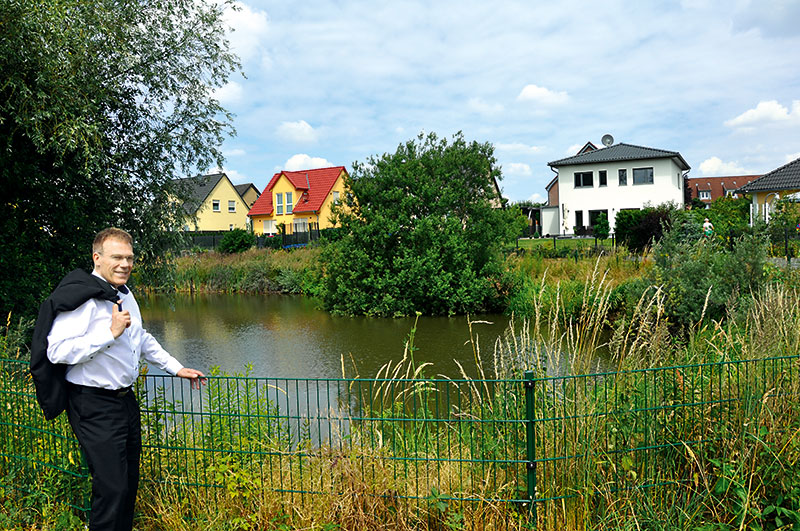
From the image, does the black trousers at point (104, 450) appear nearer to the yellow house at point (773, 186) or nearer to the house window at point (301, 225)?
the yellow house at point (773, 186)

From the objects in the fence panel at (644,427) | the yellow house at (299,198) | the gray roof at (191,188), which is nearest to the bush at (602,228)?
the yellow house at (299,198)

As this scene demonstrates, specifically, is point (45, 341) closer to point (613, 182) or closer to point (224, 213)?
point (613, 182)

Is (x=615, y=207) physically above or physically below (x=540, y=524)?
above

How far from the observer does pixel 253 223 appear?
5084 cm

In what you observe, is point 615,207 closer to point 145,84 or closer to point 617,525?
point 145,84

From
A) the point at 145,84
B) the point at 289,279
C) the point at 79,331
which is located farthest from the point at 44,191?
the point at 289,279

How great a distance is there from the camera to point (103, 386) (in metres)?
2.84

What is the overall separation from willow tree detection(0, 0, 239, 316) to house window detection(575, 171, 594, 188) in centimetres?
3155

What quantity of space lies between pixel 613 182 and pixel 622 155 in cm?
172

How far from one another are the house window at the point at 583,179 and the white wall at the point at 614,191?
20cm

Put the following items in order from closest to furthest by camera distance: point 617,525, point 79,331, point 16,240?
point 79,331
point 617,525
point 16,240

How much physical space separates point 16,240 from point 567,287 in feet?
37.7

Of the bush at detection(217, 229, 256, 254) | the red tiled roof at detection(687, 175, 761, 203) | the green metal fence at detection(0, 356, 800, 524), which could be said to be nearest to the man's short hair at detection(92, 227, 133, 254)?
the green metal fence at detection(0, 356, 800, 524)

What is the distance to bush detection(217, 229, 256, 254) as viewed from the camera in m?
31.9
